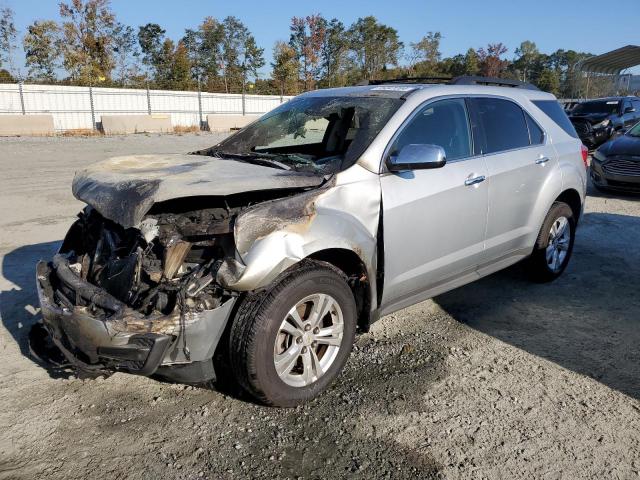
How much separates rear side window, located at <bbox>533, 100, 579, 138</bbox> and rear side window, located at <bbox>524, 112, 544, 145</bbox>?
26cm

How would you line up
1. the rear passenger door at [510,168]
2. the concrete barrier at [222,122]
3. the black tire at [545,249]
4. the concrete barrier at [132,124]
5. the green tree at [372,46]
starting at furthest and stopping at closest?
the green tree at [372,46] < the concrete barrier at [222,122] < the concrete barrier at [132,124] < the black tire at [545,249] < the rear passenger door at [510,168]

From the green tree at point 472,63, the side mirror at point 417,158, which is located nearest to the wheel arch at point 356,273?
the side mirror at point 417,158

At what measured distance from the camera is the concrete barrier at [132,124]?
2466 cm

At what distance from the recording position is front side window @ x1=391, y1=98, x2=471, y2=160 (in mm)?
3754

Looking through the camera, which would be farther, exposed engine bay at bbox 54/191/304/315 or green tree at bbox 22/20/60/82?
green tree at bbox 22/20/60/82

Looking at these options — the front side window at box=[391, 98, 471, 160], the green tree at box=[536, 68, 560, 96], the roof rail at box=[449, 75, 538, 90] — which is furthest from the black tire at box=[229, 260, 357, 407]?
the green tree at box=[536, 68, 560, 96]

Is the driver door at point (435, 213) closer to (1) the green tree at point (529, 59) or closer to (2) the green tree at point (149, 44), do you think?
(2) the green tree at point (149, 44)

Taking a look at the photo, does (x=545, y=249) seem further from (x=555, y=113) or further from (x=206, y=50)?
(x=206, y=50)

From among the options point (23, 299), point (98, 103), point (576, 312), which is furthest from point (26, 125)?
point (576, 312)

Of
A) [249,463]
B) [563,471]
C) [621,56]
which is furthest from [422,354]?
[621,56]

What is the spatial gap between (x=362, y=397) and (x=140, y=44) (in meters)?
48.8

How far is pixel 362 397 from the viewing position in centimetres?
329

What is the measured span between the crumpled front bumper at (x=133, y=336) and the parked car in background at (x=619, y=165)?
8985 millimetres

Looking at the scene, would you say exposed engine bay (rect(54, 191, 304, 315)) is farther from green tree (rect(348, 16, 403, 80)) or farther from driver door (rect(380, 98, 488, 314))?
green tree (rect(348, 16, 403, 80))
